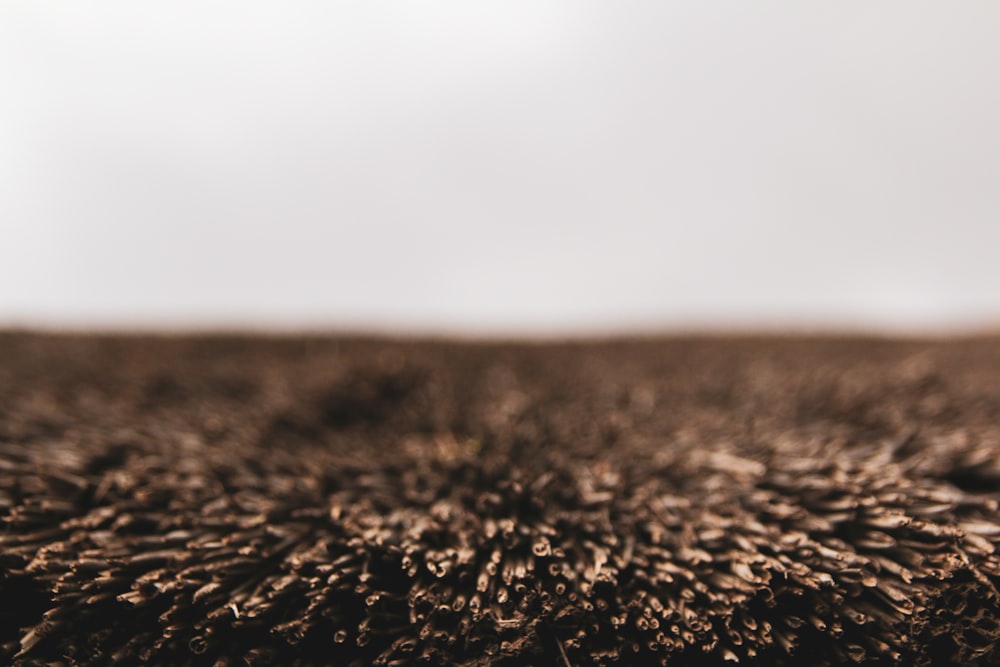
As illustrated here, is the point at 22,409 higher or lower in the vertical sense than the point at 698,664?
higher

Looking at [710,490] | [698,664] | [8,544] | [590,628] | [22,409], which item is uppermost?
[22,409]

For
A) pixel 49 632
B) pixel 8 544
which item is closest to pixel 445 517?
pixel 49 632

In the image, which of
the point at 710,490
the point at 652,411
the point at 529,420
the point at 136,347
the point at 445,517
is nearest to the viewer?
the point at 445,517

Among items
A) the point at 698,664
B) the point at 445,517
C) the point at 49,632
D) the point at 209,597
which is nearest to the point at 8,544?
the point at 49,632

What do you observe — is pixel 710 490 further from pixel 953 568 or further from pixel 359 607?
pixel 359 607

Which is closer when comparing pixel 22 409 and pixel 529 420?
pixel 22 409

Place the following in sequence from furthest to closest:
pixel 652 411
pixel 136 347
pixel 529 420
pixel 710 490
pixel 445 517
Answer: pixel 136 347, pixel 652 411, pixel 529 420, pixel 710 490, pixel 445 517
